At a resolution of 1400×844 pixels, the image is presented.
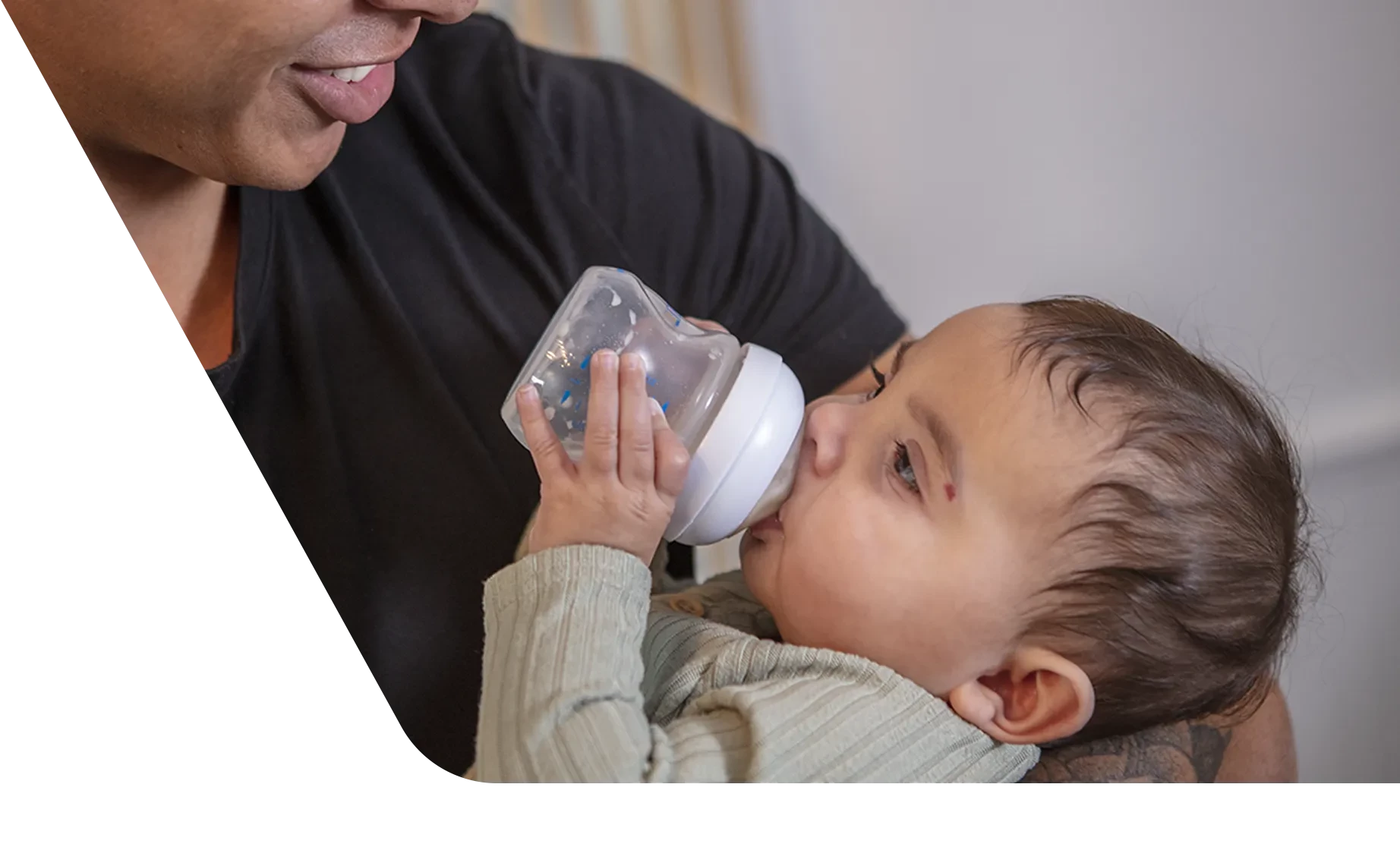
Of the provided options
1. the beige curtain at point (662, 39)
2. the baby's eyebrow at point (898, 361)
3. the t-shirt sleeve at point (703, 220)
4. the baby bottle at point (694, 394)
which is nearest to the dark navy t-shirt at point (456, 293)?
the t-shirt sleeve at point (703, 220)

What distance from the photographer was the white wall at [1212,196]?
1.20 meters

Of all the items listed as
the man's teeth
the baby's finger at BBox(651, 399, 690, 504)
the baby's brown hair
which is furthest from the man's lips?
the baby's brown hair

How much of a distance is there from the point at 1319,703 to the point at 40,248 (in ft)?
3.81

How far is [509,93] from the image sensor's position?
51.2 inches

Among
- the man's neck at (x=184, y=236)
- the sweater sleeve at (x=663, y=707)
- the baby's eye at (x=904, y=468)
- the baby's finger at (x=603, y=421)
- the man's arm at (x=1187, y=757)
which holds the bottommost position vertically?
the man's arm at (x=1187, y=757)

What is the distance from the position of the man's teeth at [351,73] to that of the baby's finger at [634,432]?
358 mm

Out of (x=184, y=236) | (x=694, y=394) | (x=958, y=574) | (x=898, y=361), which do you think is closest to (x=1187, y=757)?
(x=958, y=574)

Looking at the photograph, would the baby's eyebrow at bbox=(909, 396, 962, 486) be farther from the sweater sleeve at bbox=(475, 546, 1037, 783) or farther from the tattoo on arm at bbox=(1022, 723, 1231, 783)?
the tattoo on arm at bbox=(1022, 723, 1231, 783)

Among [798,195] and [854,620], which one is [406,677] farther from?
[798,195]

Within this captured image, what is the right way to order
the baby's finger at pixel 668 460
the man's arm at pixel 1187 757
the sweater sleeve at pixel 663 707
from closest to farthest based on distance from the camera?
the sweater sleeve at pixel 663 707, the baby's finger at pixel 668 460, the man's arm at pixel 1187 757

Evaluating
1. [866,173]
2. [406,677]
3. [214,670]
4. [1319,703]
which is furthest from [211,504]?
[866,173]

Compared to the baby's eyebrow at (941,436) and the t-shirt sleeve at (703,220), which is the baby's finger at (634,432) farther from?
the t-shirt sleeve at (703,220)

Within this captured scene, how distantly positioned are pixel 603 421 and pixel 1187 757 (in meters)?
0.58

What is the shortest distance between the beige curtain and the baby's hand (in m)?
1.24
